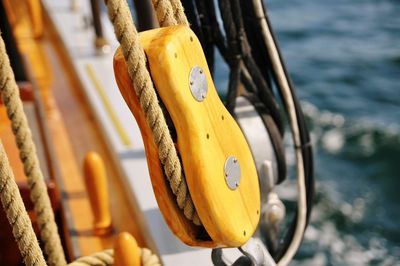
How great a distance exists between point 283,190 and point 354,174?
0.55m

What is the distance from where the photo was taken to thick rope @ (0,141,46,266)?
0.80m

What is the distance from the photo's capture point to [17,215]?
81cm

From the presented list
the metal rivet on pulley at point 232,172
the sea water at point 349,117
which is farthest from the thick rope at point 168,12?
the sea water at point 349,117

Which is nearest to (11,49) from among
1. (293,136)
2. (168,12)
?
(293,136)

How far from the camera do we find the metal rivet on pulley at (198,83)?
0.89m

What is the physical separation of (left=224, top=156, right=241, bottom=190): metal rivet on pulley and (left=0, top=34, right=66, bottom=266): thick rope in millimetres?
336

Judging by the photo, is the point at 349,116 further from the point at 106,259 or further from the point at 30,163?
the point at 30,163

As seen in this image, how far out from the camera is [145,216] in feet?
4.80

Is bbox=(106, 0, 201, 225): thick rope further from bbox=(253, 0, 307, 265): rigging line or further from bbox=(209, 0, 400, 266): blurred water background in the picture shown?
bbox=(209, 0, 400, 266): blurred water background

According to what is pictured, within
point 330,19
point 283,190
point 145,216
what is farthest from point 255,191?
point 330,19

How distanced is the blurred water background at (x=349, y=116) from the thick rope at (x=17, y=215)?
237cm

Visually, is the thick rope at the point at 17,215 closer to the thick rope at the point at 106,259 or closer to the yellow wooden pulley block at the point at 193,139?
the yellow wooden pulley block at the point at 193,139

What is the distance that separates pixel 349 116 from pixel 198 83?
3.97 meters

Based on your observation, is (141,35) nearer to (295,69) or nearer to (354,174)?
(354,174)
